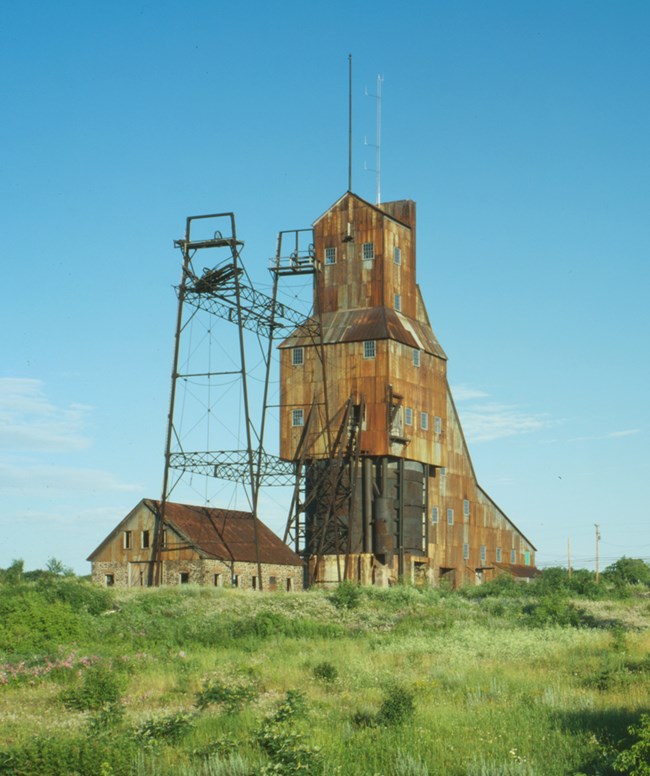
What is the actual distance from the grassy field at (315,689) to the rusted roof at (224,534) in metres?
11.1

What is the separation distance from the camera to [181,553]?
165 feet

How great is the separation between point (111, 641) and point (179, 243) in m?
23.0

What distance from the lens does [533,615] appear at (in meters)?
37.1

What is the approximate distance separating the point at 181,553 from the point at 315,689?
1174 inches

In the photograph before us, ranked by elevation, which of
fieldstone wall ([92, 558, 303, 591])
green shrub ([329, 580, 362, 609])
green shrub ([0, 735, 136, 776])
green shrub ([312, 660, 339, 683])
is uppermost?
fieldstone wall ([92, 558, 303, 591])

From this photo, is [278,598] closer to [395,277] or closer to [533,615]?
[533,615]

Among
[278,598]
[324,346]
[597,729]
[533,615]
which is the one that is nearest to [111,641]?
[278,598]

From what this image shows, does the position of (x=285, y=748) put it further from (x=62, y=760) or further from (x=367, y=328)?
(x=367, y=328)

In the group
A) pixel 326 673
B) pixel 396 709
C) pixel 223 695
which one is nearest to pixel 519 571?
pixel 326 673

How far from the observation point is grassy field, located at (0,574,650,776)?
578 inches

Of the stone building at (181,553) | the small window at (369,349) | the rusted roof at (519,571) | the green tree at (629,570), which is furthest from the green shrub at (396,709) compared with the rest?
the green tree at (629,570)

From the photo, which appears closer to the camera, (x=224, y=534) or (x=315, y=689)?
(x=315, y=689)

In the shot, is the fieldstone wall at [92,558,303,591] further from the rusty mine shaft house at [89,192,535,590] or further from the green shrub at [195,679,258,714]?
the green shrub at [195,679,258,714]

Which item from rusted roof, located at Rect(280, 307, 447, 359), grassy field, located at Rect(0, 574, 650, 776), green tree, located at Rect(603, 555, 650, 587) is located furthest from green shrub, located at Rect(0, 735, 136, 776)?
green tree, located at Rect(603, 555, 650, 587)
